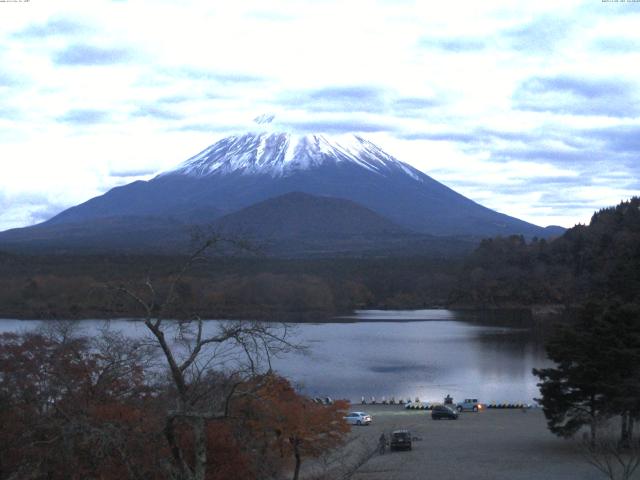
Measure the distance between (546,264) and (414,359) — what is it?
31.7m

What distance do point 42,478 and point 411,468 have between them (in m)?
6.46

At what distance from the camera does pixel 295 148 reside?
146875 mm

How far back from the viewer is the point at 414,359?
92.6ft

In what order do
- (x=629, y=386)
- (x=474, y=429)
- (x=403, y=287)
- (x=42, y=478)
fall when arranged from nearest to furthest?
(x=42, y=478) → (x=629, y=386) → (x=474, y=429) → (x=403, y=287)

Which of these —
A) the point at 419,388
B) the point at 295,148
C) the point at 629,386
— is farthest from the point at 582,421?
the point at 295,148

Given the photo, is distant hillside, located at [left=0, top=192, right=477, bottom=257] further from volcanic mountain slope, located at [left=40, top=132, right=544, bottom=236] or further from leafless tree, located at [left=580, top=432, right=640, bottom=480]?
leafless tree, located at [left=580, top=432, right=640, bottom=480]

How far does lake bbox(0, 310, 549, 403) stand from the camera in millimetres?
21875

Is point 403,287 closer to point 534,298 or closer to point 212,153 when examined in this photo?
point 534,298

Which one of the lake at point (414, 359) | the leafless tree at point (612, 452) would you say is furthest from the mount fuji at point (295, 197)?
the leafless tree at point (612, 452)

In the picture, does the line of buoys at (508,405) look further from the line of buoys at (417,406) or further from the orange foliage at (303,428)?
the orange foliage at (303,428)

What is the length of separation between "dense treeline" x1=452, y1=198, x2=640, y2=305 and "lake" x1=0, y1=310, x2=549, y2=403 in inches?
358

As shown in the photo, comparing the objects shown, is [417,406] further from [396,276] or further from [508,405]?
[396,276]

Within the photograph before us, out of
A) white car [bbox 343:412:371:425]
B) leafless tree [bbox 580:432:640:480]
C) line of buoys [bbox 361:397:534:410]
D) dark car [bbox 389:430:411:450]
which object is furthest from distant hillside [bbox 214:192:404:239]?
leafless tree [bbox 580:432:640:480]

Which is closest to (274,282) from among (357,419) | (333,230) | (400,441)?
(357,419)
